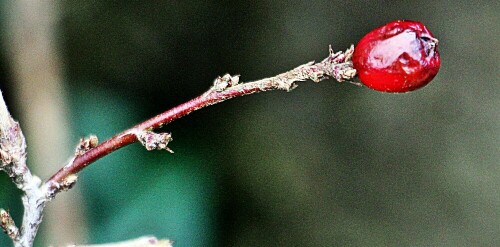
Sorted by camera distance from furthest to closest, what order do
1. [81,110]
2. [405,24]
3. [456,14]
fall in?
[81,110] < [456,14] < [405,24]

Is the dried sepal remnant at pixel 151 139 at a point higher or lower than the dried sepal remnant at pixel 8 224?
higher

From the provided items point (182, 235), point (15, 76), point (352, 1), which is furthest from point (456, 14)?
point (15, 76)

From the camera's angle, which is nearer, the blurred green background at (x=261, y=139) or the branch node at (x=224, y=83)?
the branch node at (x=224, y=83)

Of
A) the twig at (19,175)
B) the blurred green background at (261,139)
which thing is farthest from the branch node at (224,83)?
the blurred green background at (261,139)

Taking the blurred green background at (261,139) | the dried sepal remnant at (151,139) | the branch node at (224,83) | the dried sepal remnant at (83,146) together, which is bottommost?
the dried sepal remnant at (151,139)

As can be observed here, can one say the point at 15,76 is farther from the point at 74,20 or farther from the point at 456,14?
the point at 456,14

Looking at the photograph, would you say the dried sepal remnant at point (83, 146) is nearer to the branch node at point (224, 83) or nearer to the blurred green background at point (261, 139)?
the branch node at point (224, 83)

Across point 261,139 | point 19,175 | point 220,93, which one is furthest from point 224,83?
point 261,139
